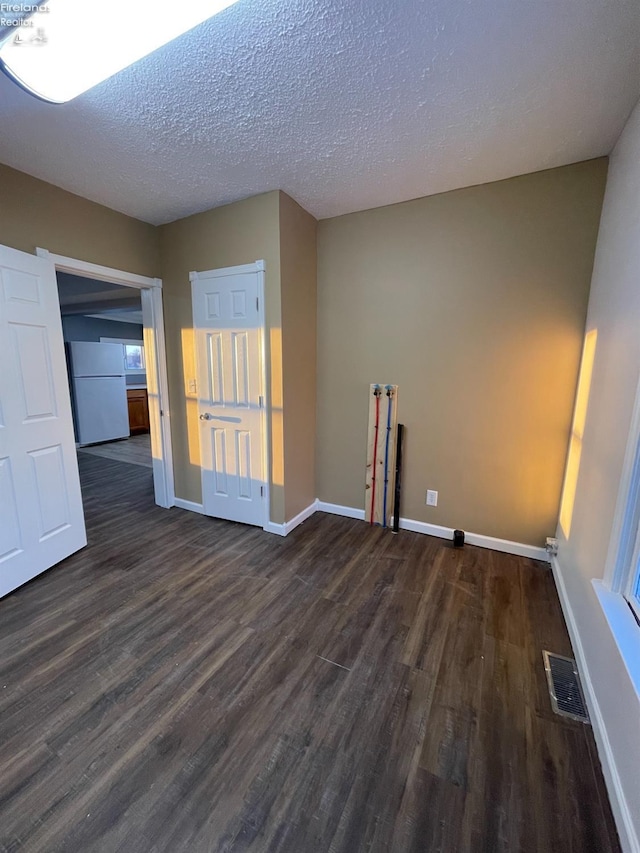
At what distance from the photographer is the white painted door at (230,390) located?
266 centimetres

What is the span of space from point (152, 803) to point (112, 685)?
55 cm

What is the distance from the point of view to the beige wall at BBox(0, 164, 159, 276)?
2.08 m

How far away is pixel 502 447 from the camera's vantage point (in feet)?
8.18

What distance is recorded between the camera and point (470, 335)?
98.3 inches

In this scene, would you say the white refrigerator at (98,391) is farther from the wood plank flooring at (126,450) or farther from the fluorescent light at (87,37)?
the fluorescent light at (87,37)

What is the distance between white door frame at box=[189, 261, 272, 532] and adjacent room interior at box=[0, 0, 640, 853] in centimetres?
2

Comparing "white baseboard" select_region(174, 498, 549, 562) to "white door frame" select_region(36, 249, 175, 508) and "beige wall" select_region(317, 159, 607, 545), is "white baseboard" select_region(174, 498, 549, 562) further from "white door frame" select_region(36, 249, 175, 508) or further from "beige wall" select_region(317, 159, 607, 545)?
"white door frame" select_region(36, 249, 175, 508)

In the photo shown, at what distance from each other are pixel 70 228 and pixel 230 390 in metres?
1.53

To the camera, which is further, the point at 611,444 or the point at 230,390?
the point at 230,390

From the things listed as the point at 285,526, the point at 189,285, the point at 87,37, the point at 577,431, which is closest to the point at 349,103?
the point at 87,37

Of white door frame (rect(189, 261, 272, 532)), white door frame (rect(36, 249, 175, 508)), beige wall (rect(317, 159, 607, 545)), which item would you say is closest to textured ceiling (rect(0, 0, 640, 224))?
Result: beige wall (rect(317, 159, 607, 545))

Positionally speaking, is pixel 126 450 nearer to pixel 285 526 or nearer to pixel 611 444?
pixel 285 526

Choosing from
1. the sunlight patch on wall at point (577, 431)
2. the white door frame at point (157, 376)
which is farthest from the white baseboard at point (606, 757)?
the white door frame at point (157, 376)

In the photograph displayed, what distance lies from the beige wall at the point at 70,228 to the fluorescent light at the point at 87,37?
1.19 meters
